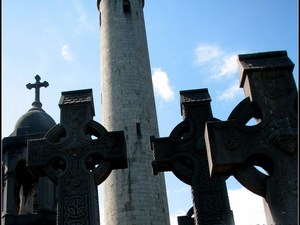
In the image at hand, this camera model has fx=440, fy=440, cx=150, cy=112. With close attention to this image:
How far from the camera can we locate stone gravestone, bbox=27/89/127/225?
570cm

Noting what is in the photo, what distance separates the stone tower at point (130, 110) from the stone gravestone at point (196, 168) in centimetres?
1283

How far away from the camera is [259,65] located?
5457 mm

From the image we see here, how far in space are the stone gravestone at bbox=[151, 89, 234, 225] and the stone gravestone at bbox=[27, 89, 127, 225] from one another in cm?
70

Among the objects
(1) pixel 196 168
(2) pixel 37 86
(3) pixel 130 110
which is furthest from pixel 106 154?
(3) pixel 130 110

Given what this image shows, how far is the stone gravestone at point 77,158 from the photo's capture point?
18.7 feet

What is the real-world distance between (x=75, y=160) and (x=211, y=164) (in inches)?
80.0

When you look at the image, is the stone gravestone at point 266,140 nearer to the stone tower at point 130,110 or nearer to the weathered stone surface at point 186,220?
the weathered stone surface at point 186,220

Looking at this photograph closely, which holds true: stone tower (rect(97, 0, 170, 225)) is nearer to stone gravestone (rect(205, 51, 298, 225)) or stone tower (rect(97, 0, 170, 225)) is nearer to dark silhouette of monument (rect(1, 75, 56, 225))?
dark silhouette of monument (rect(1, 75, 56, 225))

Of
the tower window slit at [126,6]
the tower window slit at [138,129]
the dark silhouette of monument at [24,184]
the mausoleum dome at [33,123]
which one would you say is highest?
the tower window slit at [126,6]

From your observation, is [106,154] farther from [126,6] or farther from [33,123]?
[126,6]

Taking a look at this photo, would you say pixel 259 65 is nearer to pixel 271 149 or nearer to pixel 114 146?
pixel 271 149

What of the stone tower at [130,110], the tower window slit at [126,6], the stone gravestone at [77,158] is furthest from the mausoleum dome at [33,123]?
the tower window slit at [126,6]

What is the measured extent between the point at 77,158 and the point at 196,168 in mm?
1774

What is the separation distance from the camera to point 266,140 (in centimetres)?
510
